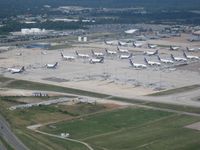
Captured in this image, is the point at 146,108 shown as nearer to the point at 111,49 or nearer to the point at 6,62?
the point at 6,62

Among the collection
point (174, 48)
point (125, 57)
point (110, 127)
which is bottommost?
point (174, 48)

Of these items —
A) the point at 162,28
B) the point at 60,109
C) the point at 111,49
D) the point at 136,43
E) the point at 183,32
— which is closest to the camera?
the point at 60,109

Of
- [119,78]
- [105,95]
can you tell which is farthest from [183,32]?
[105,95]

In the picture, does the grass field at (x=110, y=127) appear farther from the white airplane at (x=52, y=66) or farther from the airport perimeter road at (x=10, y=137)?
the white airplane at (x=52, y=66)

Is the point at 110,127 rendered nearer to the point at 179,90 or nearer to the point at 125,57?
the point at 179,90

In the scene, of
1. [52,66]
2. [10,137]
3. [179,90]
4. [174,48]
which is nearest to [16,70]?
[52,66]
